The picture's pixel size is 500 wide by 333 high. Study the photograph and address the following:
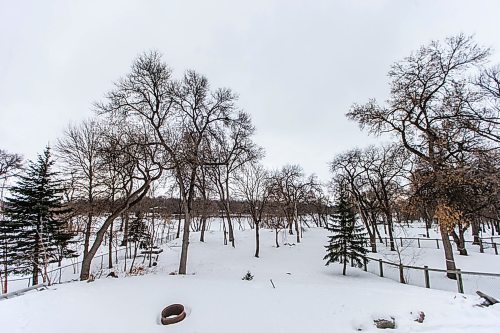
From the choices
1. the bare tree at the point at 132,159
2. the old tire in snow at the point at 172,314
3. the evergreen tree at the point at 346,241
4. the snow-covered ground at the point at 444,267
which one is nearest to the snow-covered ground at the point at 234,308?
the old tire in snow at the point at 172,314

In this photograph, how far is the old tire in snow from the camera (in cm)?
612

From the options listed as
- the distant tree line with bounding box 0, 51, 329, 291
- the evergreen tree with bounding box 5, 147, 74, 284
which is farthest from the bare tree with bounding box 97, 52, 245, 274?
the evergreen tree with bounding box 5, 147, 74, 284

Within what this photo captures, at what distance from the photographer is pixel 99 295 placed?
728 centimetres

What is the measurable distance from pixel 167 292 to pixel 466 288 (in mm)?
11678

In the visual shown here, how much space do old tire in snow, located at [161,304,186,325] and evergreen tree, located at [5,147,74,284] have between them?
38.5 ft

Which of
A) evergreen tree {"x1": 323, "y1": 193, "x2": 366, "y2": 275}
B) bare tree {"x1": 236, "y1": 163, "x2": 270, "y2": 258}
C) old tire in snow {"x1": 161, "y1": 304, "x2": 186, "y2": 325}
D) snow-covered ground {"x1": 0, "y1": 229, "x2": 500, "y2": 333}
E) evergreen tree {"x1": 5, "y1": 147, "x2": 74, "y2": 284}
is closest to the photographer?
snow-covered ground {"x1": 0, "y1": 229, "x2": 500, "y2": 333}

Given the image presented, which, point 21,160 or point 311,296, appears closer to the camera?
point 311,296

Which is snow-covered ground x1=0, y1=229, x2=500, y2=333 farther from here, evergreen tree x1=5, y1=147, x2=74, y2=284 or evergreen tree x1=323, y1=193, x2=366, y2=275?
evergreen tree x1=5, y1=147, x2=74, y2=284

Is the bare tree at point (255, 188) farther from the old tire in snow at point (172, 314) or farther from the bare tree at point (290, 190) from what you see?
the old tire in snow at point (172, 314)

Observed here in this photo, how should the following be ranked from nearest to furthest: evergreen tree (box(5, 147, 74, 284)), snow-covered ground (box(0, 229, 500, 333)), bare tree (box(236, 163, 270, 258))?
snow-covered ground (box(0, 229, 500, 333)) < evergreen tree (box(5, 147, 74, 284)) < bare tree (box(236, 163, 270, 258))

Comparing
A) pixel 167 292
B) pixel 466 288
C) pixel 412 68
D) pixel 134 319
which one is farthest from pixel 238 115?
pixel 466 288

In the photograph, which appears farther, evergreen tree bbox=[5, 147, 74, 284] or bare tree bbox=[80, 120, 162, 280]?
evergreen tree bbox=[5, 147, 74, 284]

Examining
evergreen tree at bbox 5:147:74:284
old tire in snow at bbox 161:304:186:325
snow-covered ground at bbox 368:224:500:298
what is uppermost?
evergreen tree at bbox 5:147:74:284

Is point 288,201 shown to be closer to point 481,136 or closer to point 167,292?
point 481,136
